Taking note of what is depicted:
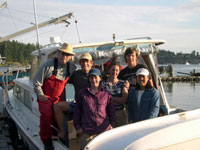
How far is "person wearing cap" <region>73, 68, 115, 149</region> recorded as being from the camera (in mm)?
3781

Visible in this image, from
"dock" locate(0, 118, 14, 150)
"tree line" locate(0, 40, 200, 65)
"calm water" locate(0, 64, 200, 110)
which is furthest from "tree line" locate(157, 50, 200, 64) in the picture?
"dock" locate(0, 118, 14, 150)

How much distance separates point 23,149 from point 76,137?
4.23m

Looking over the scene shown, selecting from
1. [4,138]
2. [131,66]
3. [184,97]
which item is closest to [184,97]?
[184,97]

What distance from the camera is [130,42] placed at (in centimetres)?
598

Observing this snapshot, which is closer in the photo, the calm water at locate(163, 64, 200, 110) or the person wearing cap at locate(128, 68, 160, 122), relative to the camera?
the person wearing cap at locate(128, 68, 160, 122)

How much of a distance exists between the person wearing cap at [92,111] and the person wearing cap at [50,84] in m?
1.01

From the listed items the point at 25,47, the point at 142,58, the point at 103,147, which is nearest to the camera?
the point at 103,147

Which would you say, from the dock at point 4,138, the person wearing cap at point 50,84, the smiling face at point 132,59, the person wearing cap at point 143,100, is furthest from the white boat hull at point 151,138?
the dock at point 4,138

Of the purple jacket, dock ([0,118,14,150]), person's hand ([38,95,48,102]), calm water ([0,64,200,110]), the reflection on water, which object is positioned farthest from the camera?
calm water ([0,64,200,110])

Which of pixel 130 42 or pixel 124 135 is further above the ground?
pixel 130 42

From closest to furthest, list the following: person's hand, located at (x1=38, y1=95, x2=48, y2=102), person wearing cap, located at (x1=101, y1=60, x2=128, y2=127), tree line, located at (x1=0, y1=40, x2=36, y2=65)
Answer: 1. person wearing cap, located at (x1=101, y1=60, x2=128, y2=127)
2. person's hand, located at (x1=38, y1=95, x2=48, y2=102)
3. tree line, located at (x1=0, y1=40, x2=36, y2=65)

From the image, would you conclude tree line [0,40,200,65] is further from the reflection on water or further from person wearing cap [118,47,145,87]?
person wearing cap [118,47,145,87]

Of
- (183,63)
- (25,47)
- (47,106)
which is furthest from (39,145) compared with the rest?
(183,63)

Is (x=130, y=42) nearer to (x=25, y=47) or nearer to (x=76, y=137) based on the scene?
(x=76, y=137)
